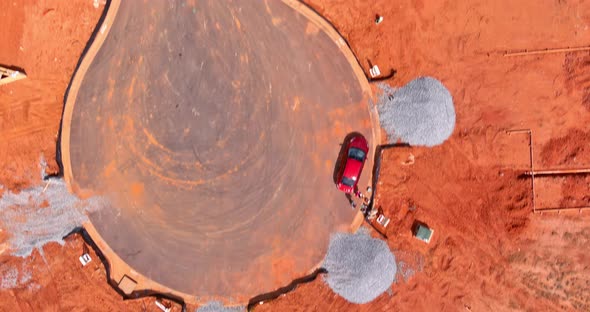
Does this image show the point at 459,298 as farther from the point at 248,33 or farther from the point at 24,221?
the point at 24,221

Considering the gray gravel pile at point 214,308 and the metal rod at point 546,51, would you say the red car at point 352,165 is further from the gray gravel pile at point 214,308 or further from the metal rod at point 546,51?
the metal rod at point 546,51

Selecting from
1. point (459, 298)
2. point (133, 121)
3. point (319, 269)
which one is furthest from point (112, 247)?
point (459, 298)

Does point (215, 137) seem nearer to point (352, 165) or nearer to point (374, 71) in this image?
point (352, 165)

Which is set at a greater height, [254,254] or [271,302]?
[254,254]

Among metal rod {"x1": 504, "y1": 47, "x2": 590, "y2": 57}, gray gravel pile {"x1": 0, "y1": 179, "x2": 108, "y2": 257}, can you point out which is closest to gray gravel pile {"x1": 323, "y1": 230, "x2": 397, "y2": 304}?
metal rod {"x1": 504, "y1": 47, "x2": 590, "y2": 57}

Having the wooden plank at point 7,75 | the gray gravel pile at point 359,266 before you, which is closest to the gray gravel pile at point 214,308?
the gray gravel pile at point 359,266
